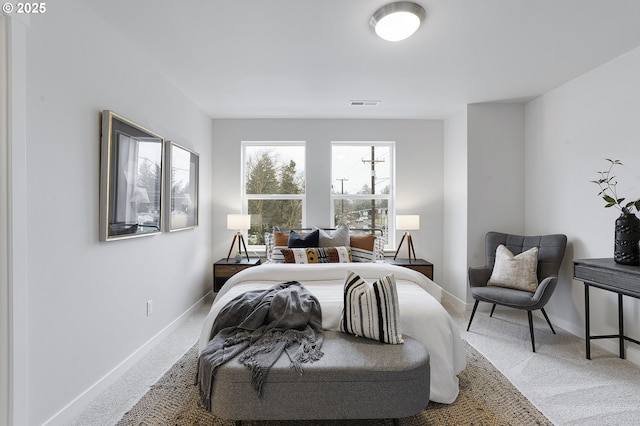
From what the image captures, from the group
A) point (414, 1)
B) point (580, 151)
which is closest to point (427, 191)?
point (580, 151)

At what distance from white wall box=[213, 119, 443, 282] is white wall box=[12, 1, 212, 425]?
1.76 m

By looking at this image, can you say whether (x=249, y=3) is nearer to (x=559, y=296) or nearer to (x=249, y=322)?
(x=249, y=322)

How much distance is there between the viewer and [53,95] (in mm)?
1838

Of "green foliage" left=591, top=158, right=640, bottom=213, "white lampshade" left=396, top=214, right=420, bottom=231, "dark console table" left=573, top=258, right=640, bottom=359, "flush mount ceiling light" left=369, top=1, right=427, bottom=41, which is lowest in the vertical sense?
"dark console table" left=573, top=258, right=640, bottom=359

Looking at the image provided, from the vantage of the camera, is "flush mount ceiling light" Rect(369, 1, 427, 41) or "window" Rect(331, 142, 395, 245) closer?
"flush mount ceiling light" Rect(369, 1, 427, 41)

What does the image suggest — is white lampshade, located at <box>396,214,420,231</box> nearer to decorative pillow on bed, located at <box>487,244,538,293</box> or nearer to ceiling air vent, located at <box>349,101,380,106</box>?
decorative pillow on bed, located at <box>487,244,538,293</box>

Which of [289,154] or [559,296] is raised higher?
[289,154]

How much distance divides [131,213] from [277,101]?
207 centimetres

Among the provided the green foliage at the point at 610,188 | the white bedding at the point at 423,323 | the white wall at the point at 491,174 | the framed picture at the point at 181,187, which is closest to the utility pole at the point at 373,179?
the white wall at the point at 491,174

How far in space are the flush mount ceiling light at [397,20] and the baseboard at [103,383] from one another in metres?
2.94

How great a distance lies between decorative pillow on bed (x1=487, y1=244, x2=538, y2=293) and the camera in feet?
10.7

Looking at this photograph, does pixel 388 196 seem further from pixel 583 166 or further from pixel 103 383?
pixel 103 383

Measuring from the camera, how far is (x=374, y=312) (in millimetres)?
1932

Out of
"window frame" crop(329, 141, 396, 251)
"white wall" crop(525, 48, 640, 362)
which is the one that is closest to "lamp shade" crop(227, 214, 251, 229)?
"window frame" crop(329, 141, 396, 251)
